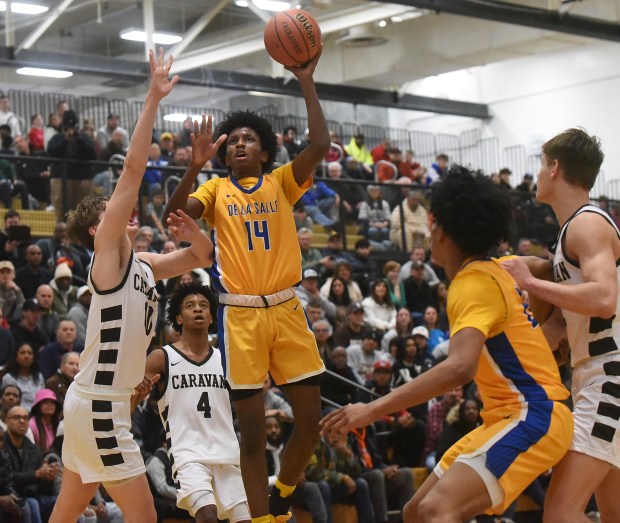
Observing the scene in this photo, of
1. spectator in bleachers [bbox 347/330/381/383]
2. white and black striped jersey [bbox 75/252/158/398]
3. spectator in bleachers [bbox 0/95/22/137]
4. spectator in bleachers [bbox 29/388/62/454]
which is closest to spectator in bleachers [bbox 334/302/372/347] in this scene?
spectator in bleachers [bbox 347/330/381/383]

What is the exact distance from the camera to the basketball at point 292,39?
6.51m

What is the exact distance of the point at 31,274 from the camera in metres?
13.6

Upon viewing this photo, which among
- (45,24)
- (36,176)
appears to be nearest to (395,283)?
(36,176)

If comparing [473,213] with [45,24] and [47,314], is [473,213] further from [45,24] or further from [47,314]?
[45,24]

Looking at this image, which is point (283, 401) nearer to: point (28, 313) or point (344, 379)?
point (344, 379)

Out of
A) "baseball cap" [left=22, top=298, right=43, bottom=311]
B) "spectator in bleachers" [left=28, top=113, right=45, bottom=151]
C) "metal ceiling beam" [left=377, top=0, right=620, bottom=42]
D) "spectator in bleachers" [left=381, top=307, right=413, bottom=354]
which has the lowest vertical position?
"spectator in bleachers" [left=381, top=307, right=413, bottom=354]

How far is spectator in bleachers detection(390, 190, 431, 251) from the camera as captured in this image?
18.8 meters

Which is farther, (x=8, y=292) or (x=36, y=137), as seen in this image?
(x=36, y=137)

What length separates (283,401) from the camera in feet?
39.1

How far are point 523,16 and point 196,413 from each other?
14328 mm

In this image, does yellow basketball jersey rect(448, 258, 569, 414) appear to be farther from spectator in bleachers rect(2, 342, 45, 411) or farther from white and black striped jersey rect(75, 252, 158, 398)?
spectator in bleachers rect(2, 342, 45, 411)

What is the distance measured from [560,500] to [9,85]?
24.2 metres

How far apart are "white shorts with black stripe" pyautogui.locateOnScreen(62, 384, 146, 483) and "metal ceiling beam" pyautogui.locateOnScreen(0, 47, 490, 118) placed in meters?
16.6

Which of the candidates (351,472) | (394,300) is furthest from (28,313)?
(394,300)
